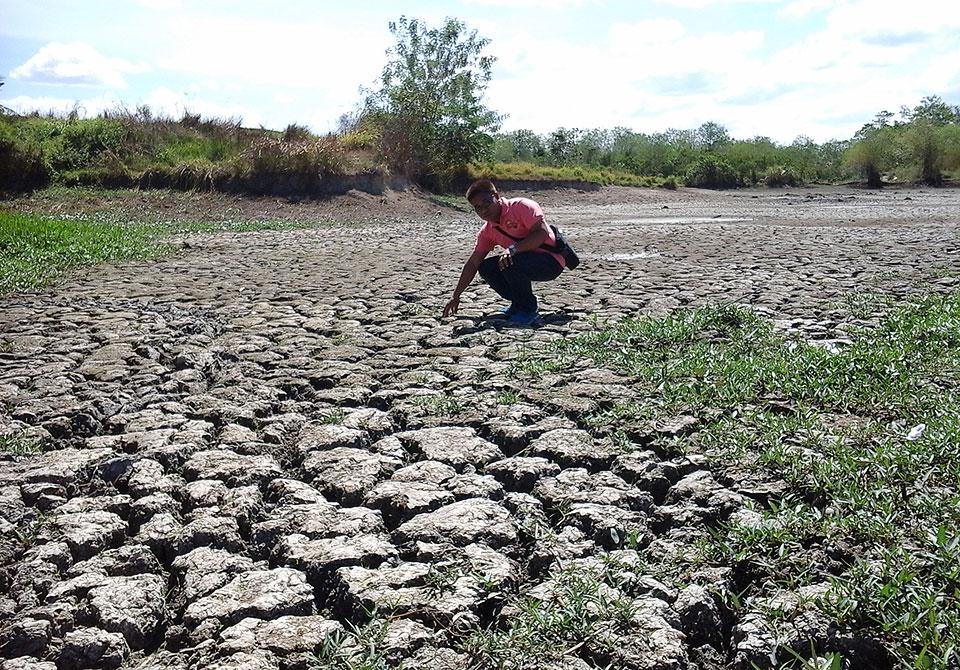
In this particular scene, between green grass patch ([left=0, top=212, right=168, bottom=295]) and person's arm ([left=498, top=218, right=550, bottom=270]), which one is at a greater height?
person's arm ([left=498, top=218, right=550, bottom=270])

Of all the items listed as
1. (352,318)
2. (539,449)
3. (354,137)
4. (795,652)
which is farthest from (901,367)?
(354,137)

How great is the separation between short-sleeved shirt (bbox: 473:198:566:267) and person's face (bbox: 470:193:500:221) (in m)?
0.11

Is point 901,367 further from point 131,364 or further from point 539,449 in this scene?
point 131,364

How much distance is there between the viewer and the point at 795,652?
2.58m

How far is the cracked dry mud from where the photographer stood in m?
2.86

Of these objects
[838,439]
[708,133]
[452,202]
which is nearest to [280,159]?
[452,202]

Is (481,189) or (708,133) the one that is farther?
(708,133)

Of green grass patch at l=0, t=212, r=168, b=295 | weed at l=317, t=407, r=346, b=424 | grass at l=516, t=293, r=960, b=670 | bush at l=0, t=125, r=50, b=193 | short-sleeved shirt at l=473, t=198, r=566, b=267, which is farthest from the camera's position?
bush at l=0, t=125, r=50, b=193

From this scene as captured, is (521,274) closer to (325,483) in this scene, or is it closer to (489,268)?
(489,268)

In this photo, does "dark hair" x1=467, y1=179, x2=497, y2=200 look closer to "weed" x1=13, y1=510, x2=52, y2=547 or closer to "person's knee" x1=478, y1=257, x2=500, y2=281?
"person's knee" x1=478, y1=257, x2=500, y2=281

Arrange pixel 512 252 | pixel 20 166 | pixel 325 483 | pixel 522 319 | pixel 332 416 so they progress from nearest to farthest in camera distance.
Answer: pixel 325 483 < pixel 332 416 < pixel 512 252 < pixel 522 319 < pixel 20 166

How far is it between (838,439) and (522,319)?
11.9ft

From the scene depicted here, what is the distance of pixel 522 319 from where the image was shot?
7480 mm

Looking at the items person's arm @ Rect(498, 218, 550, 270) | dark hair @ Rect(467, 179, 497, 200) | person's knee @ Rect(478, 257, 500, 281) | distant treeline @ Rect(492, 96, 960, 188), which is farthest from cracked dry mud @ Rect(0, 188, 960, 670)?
distant treeline @ Rect(492, 96, 960, 188)
